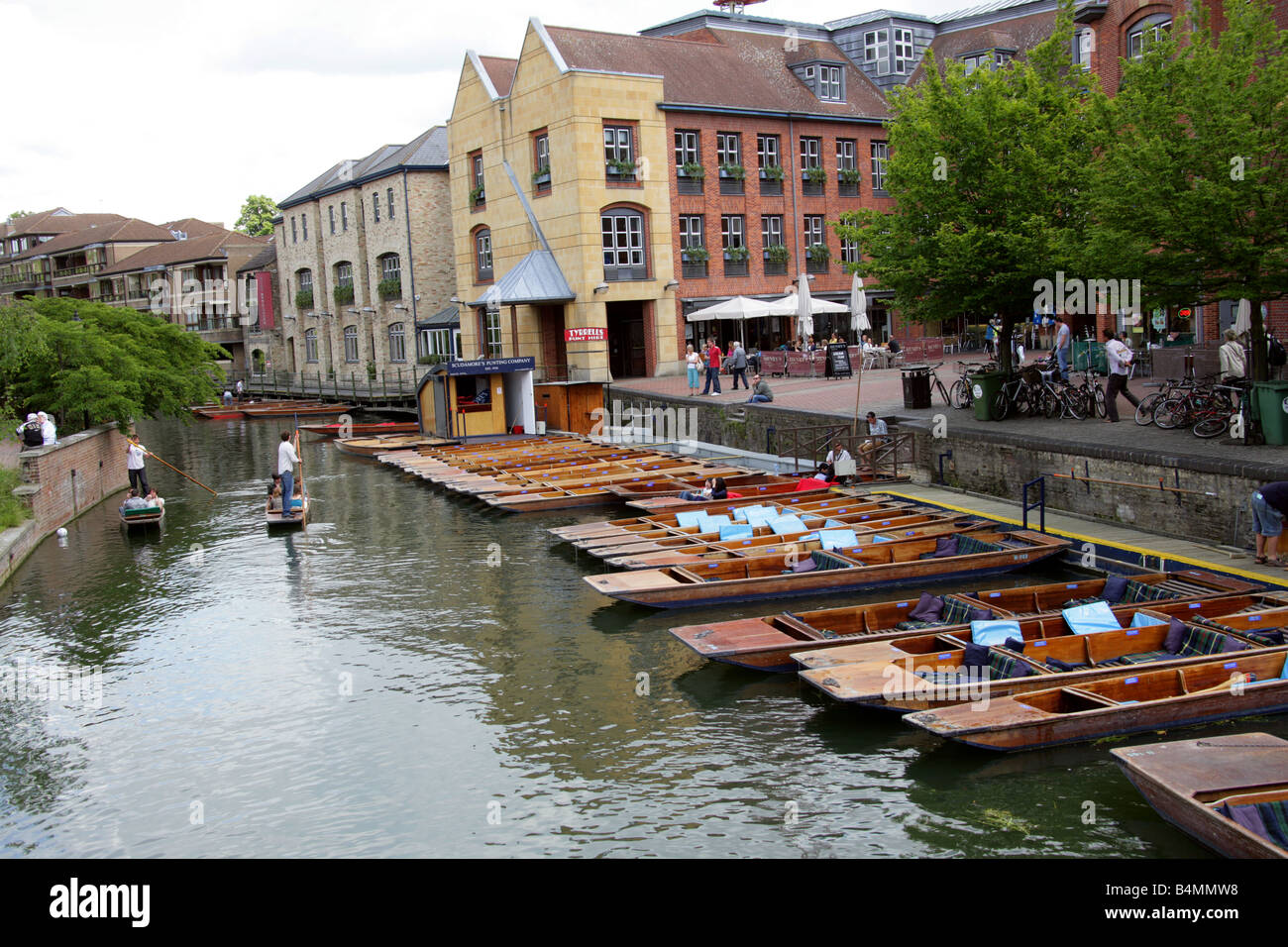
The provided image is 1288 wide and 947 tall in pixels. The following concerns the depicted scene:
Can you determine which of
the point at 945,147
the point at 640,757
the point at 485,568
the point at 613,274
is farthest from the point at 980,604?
the point at 613,274

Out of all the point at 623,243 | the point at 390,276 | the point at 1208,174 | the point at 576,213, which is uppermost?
the point at 576,213

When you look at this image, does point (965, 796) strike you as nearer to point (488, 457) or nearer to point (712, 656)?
point (712, 656)

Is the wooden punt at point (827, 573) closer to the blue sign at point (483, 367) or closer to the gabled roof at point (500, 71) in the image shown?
the blue sign at point (483, 367)

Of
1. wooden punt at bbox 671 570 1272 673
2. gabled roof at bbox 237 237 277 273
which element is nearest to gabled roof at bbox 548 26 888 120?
wooden punt at bbox 671 570 1272 673

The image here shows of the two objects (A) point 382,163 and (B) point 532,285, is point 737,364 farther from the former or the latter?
(A) point 382,163

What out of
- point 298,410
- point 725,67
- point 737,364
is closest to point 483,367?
point 737,364

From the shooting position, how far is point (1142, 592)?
40.3 ft

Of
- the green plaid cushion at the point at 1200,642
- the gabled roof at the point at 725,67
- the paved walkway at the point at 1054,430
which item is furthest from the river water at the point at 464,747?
the gabled roof at the point at 725,67

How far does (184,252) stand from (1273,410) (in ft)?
237

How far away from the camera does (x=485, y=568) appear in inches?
701

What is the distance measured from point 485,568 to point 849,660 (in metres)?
8.43

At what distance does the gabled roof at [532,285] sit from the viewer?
35188mm
